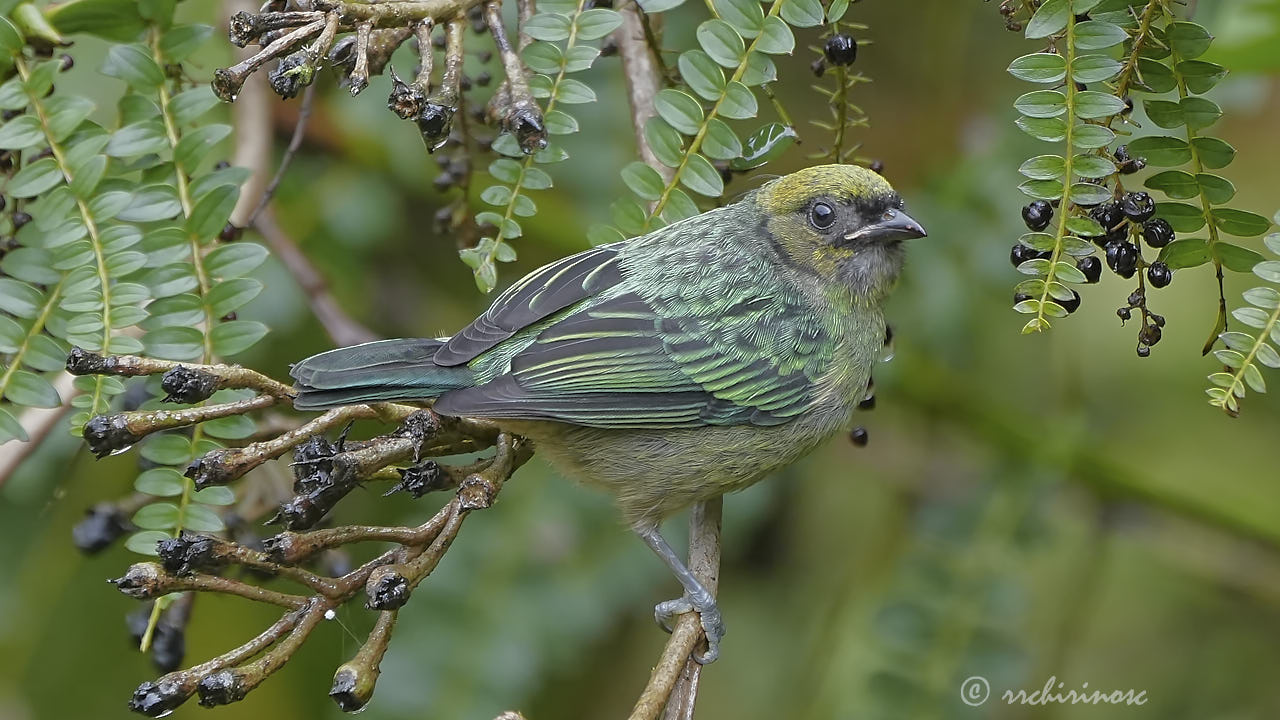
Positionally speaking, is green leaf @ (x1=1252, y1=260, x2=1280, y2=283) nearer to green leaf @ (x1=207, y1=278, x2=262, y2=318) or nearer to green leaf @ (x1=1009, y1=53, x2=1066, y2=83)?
green leaf @ (x1=1009, y1=53, x2=1066, y2=83)

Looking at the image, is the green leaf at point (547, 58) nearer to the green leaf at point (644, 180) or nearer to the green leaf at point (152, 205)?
the green leaf at point (644, 180)

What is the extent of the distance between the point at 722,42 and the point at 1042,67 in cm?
67

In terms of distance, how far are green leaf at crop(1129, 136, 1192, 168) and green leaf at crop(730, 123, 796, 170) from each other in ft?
2.30

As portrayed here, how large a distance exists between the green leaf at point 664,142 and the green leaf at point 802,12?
337 millimetres

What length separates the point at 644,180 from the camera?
2488 mm

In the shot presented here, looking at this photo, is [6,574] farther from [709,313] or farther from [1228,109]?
[1228,109]

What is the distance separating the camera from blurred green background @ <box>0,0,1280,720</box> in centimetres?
335

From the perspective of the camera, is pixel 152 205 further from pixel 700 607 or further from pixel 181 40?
pixel 700 607

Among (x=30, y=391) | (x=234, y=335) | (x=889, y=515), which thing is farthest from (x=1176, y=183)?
(x=889, y=515)

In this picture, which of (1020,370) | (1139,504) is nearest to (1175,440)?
(1139,504)

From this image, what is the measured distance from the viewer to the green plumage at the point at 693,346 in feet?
8.64

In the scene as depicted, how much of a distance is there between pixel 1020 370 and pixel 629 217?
1.99 metres
